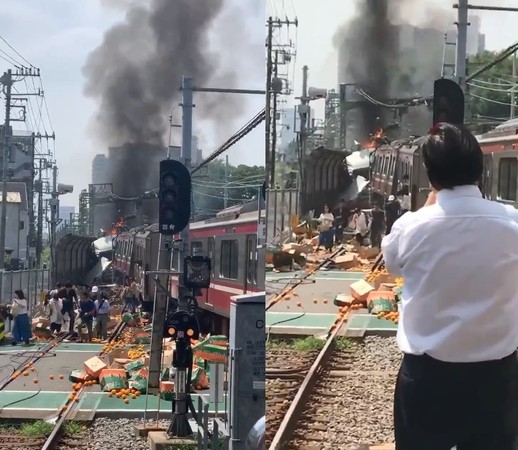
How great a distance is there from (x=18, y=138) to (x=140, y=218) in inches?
20.2

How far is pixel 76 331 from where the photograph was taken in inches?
92.4

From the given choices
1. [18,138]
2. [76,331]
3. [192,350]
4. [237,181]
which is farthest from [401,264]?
[18,138]

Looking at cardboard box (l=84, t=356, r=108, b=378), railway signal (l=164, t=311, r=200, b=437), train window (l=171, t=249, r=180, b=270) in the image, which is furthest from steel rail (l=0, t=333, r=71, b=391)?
train window (l=171, t=249, r=180, b=270)

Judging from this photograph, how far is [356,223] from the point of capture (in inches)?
63.2

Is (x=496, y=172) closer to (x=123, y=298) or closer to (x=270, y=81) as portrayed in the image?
(x=270, y=81)

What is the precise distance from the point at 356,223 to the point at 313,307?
22 cm

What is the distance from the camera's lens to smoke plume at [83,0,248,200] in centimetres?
215

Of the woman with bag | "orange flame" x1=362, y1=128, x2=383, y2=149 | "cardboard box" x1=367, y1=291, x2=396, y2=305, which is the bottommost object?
the woman with bag

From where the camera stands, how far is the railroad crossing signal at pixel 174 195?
216 cm

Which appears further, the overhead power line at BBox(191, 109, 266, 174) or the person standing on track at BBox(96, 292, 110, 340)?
the person standing on track at BBox(96, 292, 110, 340)

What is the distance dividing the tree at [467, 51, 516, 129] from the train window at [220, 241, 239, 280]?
2.66 ft

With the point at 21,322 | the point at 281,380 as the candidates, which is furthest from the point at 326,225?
the point at 21,322

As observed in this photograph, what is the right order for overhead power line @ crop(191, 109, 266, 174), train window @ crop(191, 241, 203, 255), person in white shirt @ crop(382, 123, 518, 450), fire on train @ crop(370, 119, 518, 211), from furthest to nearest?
train window @ crop(191, 241, 203, 255) < overhead power line @ crop(191, 109, 266, 174) < fire on train @ crop(370, 119, 518, 211) < person in white shirt @ crop(382, 123, 518, 450)

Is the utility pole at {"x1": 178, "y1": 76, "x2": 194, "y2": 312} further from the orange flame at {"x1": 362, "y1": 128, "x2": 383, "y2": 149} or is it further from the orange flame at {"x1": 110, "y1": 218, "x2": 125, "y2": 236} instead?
the orange flame at {"x1": 362, "y1": 128, "x2": 383, "y2": 149}
